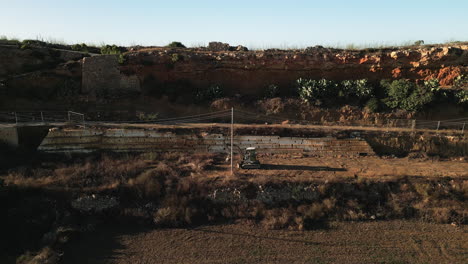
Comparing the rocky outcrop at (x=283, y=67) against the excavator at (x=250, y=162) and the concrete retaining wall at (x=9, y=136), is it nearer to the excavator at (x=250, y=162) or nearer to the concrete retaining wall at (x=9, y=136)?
the excavator at (x=250, y=162)

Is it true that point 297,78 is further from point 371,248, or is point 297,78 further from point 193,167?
point 371,248

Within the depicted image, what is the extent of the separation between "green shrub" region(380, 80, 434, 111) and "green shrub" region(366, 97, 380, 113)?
608 mm

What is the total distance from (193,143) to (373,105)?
1098 cm

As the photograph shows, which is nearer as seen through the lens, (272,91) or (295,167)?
(295,167)

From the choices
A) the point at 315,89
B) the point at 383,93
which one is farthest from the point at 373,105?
the point at 315,89

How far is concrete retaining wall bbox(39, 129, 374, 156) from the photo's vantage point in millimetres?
15359

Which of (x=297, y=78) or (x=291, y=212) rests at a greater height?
(x=297, y=78)

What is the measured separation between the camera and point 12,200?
38.5 ft

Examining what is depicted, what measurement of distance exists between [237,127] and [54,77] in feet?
40.0

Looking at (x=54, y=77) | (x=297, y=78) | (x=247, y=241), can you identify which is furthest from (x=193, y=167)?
(x=54, y=77)

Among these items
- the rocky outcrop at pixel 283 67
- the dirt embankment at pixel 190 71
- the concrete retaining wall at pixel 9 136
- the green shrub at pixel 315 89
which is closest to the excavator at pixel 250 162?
the dirt embankment at pixel 190 71

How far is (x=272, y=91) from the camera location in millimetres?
19875

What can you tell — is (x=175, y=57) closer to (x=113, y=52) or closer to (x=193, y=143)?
(x=113, y=52)

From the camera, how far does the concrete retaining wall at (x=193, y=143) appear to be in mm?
15359
